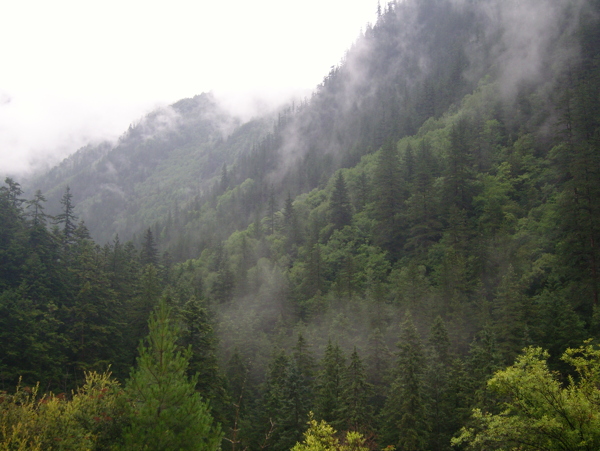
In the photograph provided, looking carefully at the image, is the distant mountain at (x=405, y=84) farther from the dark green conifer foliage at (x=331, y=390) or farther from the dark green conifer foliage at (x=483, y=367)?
the dark green conifer foliage at (x=331, y=390)

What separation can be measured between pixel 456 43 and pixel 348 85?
37.2 meters

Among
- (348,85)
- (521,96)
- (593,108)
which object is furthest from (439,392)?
(348,85)

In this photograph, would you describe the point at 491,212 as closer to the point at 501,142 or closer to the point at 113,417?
the point at 501,142

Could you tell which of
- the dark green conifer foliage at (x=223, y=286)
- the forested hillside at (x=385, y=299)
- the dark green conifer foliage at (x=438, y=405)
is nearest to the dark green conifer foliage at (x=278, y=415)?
the forested hillside at (x=385, y=299)

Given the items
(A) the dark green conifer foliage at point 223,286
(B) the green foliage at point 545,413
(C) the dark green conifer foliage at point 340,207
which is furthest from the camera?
(C) the dark green conifer foliage at point 340,207

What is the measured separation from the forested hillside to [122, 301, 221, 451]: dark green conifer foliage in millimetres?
65

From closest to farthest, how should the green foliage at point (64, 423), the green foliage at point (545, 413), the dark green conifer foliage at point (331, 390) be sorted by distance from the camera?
the green foliage at point (64, 423)
the green foliage at point (545, 413)
the dark green conifer foliage at point (331, 390)

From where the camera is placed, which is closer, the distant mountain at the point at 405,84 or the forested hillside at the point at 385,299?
the forested hillside at the point at 385,299

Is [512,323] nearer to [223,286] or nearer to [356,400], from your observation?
[356,400]

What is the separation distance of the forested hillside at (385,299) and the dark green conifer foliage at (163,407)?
65mm

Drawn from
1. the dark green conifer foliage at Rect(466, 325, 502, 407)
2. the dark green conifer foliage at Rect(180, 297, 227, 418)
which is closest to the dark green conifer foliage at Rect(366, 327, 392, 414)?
the dark green conifer foliage at Rect(466, 325, 502, 407)

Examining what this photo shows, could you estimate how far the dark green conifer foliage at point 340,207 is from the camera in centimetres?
6450

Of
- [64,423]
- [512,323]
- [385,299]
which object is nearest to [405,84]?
[385,299]

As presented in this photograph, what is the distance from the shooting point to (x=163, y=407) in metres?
11.4
